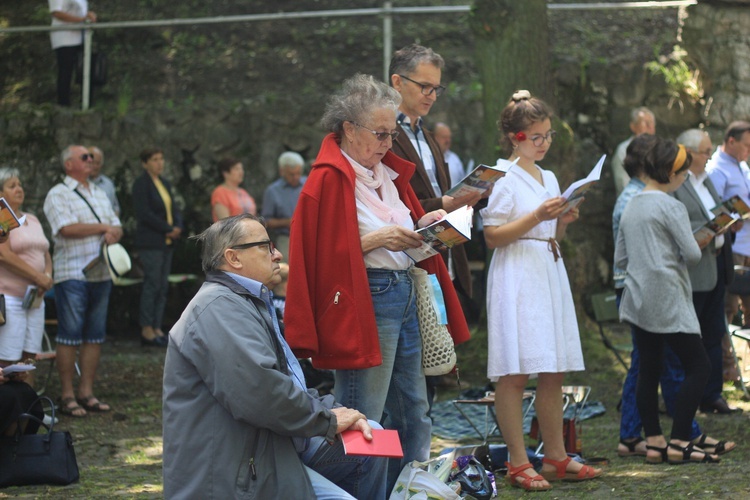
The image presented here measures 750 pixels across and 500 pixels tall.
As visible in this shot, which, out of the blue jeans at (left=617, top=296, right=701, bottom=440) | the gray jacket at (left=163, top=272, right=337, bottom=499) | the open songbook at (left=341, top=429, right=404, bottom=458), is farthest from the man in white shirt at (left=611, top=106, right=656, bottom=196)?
the gray jacket at (left=163, top=272, right=337, bottom=499)

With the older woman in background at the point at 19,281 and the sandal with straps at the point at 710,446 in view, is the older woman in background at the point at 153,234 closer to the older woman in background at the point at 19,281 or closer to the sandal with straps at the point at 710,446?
Answer: the older woman in background at the point at 19,281

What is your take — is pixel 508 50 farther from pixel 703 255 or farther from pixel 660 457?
pixel 660 457

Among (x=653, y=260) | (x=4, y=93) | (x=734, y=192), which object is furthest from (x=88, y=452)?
(x=4, y=93)

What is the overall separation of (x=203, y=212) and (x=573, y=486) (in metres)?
6.68

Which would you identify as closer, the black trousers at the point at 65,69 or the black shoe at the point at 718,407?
the black shoe at the point at 718,407

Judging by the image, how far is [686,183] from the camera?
23.2ft

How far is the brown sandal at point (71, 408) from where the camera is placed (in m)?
7.73

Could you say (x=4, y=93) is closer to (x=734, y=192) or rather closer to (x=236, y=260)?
(x=734, y=192)

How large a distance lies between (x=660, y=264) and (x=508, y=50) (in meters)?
3.20

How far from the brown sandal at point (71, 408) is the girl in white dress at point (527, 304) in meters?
3.64

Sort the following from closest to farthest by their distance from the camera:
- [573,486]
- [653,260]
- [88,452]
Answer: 1. [573,486]
2. [653,260]
3. [88,452]

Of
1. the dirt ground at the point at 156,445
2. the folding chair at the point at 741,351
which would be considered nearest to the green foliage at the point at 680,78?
the folding chair at the point at 741,351

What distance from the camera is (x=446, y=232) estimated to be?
4.30 metres

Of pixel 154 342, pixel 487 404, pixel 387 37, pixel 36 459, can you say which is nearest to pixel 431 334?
pixel 487 404
